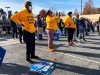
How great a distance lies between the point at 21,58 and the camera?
30.3ft

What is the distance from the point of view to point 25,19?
861 cm

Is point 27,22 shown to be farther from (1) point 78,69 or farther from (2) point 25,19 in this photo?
(1) point 78,69

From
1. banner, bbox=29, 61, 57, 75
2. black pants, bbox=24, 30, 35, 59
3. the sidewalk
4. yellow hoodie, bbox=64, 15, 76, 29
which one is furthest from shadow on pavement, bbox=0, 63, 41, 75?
yellow hoodie, bbox=64, 15, 76, 29

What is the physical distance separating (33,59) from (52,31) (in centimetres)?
227

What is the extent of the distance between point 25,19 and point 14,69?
1.90 metres

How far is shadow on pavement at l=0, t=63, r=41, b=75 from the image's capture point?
7336mm

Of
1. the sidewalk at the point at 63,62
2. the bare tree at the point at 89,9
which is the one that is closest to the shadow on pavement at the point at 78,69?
the sidewalk at the point at 63,62

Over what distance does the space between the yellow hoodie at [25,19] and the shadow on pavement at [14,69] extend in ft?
4.59

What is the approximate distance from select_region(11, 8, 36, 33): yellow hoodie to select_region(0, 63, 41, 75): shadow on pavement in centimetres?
140

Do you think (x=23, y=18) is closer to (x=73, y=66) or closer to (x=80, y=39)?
(x=73, y=66)

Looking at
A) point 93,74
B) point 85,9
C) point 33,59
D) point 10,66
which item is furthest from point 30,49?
point 85,9

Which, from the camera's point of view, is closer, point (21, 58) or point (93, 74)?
point (93, 74)

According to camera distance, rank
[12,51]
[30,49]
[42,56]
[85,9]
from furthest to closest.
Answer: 1. [85,9]
2. [12,51]
3. [42,56]
4. [30,49]

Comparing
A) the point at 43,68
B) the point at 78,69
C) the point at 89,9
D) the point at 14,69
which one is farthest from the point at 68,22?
the point at 89,9
